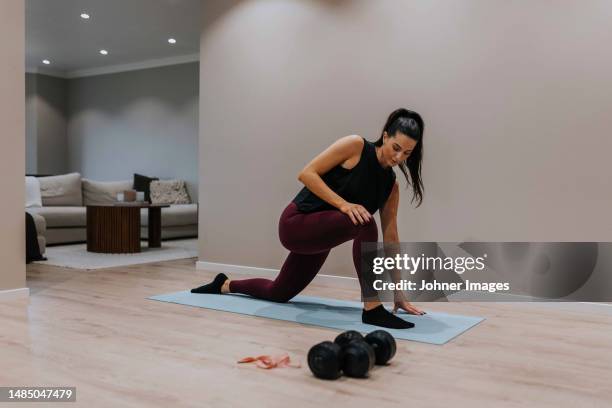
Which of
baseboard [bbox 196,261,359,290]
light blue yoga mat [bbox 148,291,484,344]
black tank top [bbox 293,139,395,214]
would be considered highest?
black tank top [bbox 293,139,395,214]

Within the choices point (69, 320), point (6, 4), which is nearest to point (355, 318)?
point (69, 320)

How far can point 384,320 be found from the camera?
2.53m

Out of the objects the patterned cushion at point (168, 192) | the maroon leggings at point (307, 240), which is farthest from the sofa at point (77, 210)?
the maroon leggings at point (307, 240)

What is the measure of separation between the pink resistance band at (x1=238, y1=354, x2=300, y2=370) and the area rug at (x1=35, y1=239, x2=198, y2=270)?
2.71 m

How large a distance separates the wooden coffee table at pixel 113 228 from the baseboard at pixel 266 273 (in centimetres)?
123

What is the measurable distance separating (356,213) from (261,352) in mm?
711

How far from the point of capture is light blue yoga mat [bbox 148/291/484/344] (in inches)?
96.8

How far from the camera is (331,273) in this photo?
384 cm

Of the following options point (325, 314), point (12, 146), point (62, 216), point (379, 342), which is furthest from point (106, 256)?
point (379, 342)

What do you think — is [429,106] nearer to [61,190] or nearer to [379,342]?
[379,342]

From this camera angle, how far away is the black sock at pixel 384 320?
2506mm

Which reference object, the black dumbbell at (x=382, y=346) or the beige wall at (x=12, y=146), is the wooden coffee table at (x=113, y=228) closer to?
the beige wall at (x=12, y=146)

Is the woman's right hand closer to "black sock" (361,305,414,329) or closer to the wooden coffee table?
"black sock" (361,305,414,329)

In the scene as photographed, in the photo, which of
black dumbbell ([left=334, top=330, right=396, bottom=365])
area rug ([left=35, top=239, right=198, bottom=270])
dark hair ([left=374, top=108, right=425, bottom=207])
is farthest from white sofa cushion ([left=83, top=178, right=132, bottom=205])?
black dumbbell ([left=334, top=330, right=396, bottom=365])
